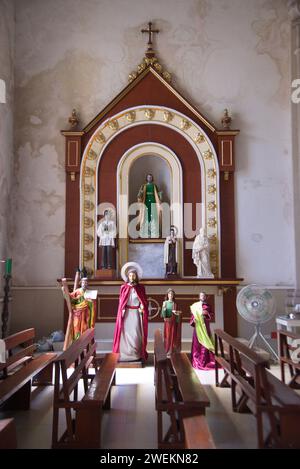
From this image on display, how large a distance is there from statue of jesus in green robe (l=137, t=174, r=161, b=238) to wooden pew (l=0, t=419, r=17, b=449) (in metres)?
7.03

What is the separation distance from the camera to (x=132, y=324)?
316 inches

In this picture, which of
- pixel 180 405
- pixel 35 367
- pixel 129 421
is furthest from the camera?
→ pixel 35 367

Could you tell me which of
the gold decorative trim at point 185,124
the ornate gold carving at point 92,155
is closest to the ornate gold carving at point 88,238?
the ornate gold carving at point 92,155

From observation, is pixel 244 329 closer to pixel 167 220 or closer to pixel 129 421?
pixel 167 220

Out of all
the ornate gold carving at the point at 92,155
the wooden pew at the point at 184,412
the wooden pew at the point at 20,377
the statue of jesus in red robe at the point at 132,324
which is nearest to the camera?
the wooden pew at the point at 184,412

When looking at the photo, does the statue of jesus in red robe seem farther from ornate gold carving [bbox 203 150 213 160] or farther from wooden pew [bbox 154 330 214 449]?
ornate gold carving [bbox 203 150 213 160]

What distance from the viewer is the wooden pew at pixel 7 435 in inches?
135

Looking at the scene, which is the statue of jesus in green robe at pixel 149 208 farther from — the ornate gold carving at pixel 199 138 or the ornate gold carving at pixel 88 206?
the ornate gold carving at pixel 199 138

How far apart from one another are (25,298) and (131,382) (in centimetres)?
432

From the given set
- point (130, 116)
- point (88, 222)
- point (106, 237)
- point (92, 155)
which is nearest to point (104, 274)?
point (106, 237)

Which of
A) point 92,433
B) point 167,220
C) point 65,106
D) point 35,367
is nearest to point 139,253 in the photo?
point 167,220

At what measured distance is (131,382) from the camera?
6.80 metres

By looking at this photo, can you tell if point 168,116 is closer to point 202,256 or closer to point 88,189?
point 88,189

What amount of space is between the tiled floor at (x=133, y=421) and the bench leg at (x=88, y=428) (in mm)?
137
